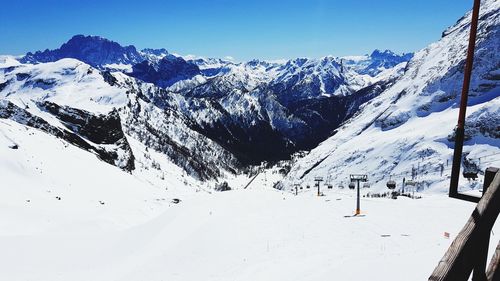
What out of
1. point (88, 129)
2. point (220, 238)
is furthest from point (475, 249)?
point (88, 129)

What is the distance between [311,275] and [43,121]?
152 m

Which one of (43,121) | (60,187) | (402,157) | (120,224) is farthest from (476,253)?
(402,157)

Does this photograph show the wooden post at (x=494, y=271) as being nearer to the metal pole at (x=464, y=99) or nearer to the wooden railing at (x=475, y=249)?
the wooden railing at (x=475, y=249)

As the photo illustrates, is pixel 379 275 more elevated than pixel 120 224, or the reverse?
pixel 379 275

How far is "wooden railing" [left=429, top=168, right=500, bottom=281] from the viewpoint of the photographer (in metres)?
3.28

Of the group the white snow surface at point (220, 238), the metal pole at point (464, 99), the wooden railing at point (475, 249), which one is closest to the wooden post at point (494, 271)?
the wooden railing at point (475, 249)

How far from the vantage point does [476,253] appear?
139 inches

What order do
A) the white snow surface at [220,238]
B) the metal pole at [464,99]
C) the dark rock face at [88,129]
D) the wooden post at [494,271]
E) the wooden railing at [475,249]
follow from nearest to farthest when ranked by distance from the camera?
the wooden railing at [475,249], the wooden post at [494,271], the metal pole at [464,99], the white snow surface at [220,238], the dark rock face at [88,129]

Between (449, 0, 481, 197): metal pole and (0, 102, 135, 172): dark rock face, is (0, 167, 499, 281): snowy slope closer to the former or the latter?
(449, 0, 481, 197): metal pole

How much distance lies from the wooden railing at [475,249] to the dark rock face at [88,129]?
157 m

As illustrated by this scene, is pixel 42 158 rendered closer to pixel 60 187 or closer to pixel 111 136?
pixel 60 187

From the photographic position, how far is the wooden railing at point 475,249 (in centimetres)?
328

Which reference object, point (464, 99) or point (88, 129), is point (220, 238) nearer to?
point (464, 99)

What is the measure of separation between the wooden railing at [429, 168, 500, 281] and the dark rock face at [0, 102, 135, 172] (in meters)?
157
